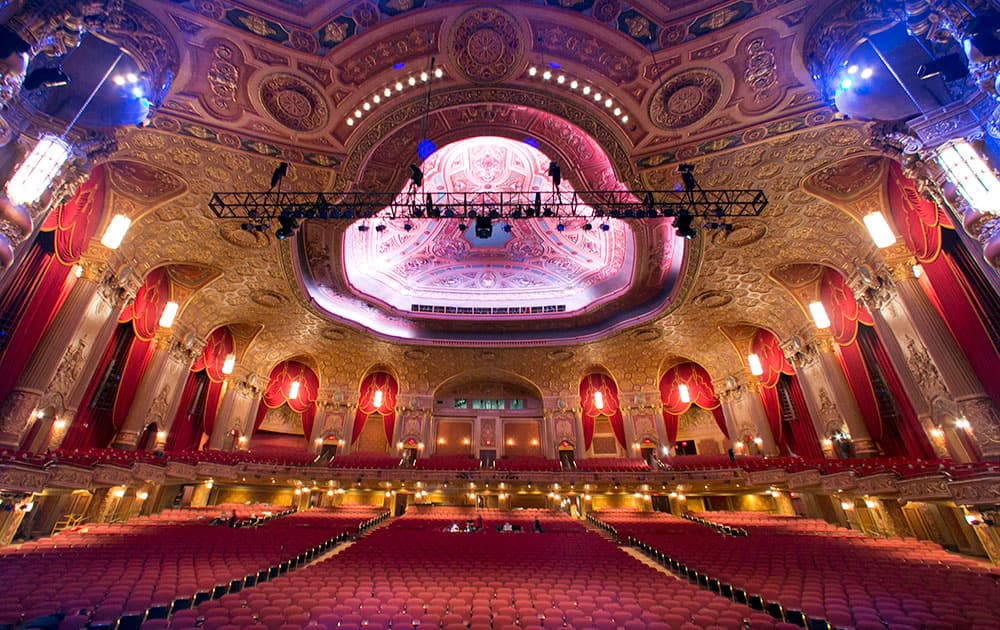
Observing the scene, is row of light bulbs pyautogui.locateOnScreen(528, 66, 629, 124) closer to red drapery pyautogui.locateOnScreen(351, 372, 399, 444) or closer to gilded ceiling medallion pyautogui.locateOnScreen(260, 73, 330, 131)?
gilded ceiling medallion pyautogui.locateOnScreen(260, 73, 330, 131)

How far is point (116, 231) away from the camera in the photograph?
1323 cm

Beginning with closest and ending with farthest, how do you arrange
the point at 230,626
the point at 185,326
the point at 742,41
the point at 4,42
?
the point at 230,626, the point at 4,42, the point at 742,41, the point at 185,326

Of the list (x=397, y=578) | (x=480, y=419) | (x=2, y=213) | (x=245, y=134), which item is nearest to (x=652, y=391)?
(x=480, y=419)

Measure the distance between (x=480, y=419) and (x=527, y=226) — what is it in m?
15.2

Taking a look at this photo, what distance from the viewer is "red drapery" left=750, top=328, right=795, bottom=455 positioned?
20.4 meters

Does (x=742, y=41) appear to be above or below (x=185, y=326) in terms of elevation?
above

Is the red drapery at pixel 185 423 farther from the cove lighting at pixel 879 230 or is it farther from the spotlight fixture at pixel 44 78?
the cove lighting at pixel 879 230

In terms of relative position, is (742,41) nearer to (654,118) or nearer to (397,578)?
(654,118)

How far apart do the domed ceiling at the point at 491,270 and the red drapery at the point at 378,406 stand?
571 centimetres

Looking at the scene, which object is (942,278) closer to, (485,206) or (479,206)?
(485,206)

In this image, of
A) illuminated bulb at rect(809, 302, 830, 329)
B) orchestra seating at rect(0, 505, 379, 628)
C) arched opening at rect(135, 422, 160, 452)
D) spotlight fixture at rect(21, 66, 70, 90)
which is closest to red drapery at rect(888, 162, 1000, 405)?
illuminated bulb at rect(809, 302, 830, 329)

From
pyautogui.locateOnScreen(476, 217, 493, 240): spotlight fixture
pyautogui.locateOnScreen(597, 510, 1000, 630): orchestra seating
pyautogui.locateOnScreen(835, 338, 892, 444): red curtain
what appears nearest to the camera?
pyautogui.locateOnScreen(597, 510, 1000, 630): orchestra seating

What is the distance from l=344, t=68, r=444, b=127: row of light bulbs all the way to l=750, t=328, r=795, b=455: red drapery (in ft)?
68.7

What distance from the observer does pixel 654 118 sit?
37.4ft
